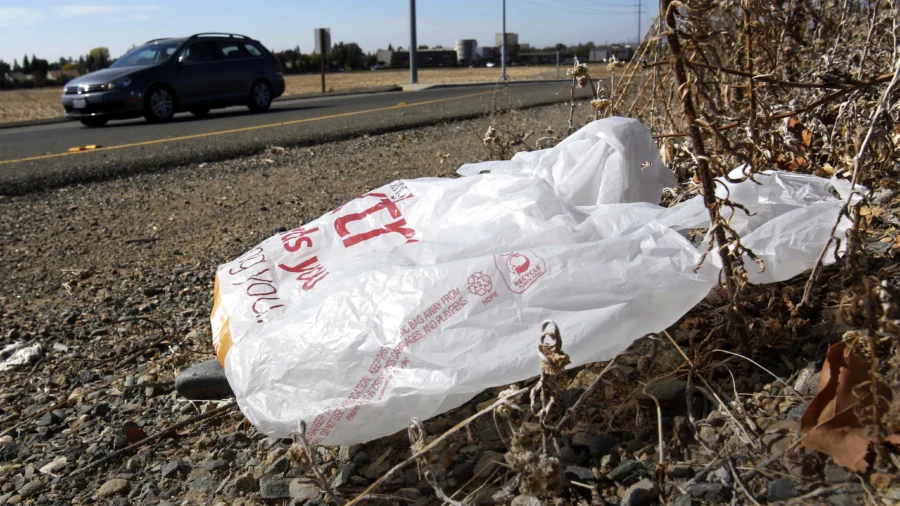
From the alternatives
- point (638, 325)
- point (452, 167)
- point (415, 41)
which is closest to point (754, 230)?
point (638, 325)

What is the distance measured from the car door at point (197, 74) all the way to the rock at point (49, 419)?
849 centimetres

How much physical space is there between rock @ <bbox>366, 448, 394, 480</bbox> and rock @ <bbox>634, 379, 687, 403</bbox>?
55cm

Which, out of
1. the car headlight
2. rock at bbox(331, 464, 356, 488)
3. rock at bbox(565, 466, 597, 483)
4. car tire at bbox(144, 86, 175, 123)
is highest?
the car headlight

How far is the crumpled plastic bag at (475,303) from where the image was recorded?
1362 millimetres

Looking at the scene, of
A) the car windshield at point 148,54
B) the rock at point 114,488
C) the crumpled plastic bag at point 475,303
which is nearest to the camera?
the crumpled plastic bag at point 475,303

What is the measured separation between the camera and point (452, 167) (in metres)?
4.54

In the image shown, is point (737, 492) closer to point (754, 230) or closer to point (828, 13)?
point (754, 230)

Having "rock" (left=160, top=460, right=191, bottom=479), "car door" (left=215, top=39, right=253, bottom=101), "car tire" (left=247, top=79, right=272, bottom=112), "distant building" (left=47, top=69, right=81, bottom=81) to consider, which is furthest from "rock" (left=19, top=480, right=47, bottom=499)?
"distant building" (left=47, top=69, right=81, bottom=81)

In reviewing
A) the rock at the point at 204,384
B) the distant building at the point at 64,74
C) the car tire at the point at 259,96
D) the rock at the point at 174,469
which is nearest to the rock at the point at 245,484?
the rock at the point at 174,469

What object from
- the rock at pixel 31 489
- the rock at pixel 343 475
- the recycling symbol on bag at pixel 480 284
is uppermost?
the recycling symbol on bag at pixel 480 284

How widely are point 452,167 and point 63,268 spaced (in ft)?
7.61

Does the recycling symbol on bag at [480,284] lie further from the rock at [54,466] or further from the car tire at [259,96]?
the car tire at [259,96]

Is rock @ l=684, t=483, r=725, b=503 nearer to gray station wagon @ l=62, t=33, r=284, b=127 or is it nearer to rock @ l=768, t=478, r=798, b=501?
rock @ l=768, t=478, r=798, b=501

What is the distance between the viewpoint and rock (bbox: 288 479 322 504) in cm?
145
